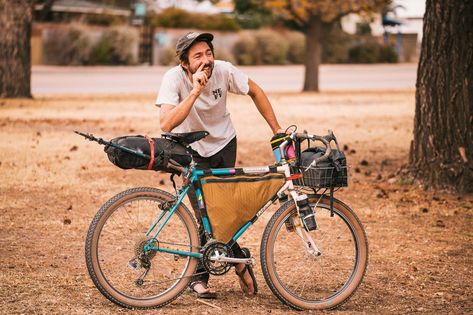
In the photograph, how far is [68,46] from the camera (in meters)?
47.2

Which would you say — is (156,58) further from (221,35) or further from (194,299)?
(194,299)

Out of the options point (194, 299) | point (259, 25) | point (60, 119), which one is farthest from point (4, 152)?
point (259, 25)

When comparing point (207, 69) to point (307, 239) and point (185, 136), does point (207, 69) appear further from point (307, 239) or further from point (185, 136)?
point (307, 239)

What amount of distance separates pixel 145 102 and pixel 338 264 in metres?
18.0

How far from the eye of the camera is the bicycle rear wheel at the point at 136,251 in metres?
5.79

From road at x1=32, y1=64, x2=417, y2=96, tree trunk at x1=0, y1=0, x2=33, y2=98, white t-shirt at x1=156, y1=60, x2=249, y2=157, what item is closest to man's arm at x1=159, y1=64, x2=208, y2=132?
white t-shirt at x1=156, y1=60, x2=249, y2=157

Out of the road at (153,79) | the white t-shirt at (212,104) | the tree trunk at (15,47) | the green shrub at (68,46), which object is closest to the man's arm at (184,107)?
the white t-shirt at (212,104)

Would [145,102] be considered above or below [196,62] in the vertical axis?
below

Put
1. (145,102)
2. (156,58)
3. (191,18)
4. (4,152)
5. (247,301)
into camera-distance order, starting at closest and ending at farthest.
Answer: (247,301) < (4,152) < (145,102) < (156,58) < (191,18)

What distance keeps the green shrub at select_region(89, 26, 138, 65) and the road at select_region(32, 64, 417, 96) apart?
5.05 ft

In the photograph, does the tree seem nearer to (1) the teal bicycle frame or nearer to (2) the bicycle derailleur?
Result: (1) the teal bicycle frame

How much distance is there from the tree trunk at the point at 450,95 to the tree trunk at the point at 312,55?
60.3 ft

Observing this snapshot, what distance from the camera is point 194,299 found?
6.32 m

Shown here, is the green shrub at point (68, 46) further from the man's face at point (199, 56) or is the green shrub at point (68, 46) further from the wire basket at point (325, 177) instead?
the wire basket at point (325, 177)
